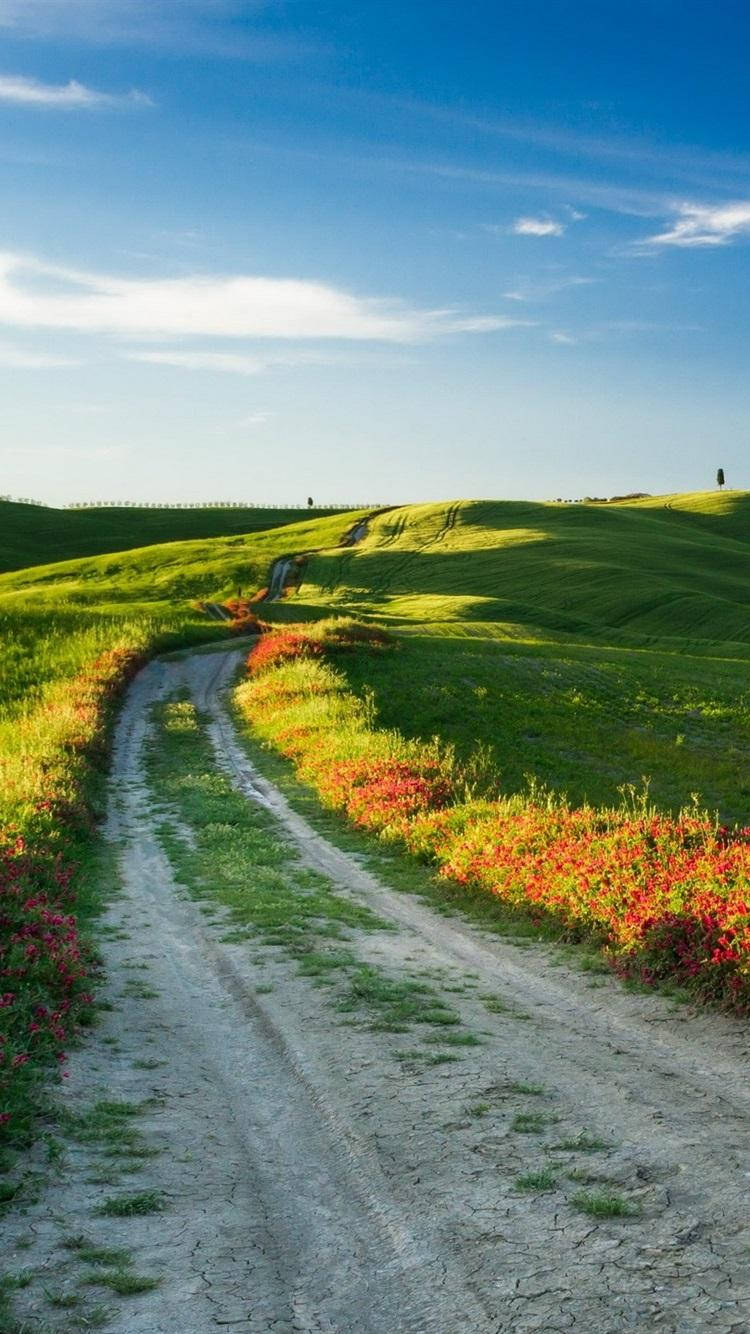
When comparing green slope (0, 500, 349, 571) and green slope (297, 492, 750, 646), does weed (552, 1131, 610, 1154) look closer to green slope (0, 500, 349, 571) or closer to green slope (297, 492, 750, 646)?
green slope (297, 492, 750, 646)

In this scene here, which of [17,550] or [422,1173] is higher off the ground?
[17,550]

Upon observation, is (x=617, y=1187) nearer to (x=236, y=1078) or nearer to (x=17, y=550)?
(x=236, y=1078)

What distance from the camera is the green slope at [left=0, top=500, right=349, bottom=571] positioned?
142 metres

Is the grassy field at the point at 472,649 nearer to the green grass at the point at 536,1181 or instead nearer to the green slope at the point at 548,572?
the green slope at the point at 548,572

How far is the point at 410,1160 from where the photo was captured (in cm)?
713

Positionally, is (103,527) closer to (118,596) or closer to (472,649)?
(118,596)

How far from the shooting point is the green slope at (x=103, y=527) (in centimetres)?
14238

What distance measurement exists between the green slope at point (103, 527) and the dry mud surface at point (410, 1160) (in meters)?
131

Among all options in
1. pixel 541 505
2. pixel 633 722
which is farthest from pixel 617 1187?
pixel 541 505

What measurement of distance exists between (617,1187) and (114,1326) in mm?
3185

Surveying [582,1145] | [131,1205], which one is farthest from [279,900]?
[131,1205]

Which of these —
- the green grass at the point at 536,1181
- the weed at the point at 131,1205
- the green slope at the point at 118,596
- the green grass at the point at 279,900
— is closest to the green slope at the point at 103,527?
the green slope at the point at 118,596

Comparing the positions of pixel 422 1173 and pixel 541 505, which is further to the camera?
pixel 541 505

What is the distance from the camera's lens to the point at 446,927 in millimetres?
13633
